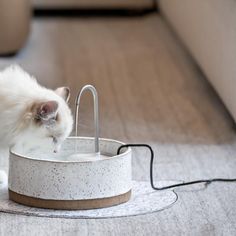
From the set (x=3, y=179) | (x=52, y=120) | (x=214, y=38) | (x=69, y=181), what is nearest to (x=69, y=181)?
(x=69, y=181)

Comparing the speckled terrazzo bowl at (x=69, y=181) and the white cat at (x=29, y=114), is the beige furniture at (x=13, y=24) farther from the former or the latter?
the speckled terrazzo bowl at (x=69, y=181)

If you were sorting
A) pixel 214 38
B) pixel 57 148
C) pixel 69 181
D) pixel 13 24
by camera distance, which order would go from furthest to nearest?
pixel 13 24, pixel 214 38, pixel 57 148, pixel 69 181

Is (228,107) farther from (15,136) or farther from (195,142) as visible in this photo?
(15,136)

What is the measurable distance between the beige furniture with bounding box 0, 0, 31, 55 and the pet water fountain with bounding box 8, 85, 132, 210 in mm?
1860

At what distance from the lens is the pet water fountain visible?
201 cm

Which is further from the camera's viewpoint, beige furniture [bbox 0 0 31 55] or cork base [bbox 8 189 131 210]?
beige furniture [bbox 0 0 31 55]

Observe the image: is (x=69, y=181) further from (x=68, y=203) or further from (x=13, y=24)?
(x=13, y=24)

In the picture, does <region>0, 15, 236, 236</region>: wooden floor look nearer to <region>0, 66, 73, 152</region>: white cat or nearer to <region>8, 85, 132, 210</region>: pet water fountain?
<region>8, 85, 132, 210</region>: pet water fountain

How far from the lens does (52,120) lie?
2.08m

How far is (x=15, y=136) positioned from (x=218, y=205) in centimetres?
64

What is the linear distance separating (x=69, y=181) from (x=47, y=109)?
0.69ft

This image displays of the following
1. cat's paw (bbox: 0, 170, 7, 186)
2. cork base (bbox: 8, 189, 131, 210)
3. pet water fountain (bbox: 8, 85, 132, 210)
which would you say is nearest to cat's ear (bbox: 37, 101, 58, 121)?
pet water fountain (bbox: 8, 85, 132, 210)

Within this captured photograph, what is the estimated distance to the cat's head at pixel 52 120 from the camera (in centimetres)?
202

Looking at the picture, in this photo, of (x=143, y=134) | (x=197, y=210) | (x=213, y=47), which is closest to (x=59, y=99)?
(x=197, y=210)
